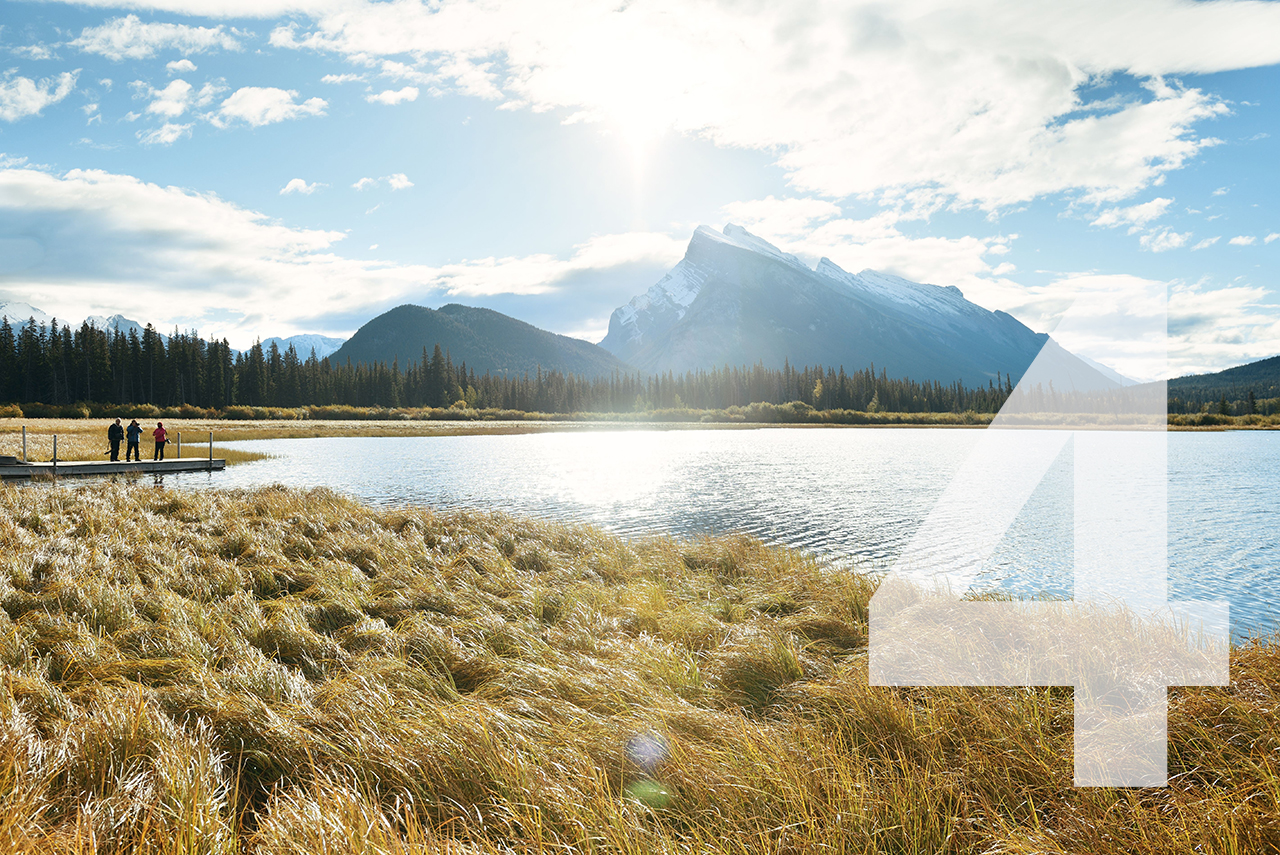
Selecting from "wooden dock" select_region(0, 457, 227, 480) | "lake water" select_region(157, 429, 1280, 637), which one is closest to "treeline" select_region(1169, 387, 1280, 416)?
"lake water" select_region(157, 429, 1280, 637)

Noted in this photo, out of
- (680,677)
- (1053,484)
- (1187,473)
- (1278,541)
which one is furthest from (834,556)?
(1187,473)

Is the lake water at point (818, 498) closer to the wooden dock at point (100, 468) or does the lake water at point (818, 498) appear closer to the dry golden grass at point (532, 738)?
the wooden dock at point (100, 468)

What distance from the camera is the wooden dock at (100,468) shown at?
26.8m

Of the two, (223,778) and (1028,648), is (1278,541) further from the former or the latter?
(223,778)

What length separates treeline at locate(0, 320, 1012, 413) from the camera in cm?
11806

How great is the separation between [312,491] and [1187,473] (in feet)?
160

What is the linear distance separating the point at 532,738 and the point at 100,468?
3509 centimetres

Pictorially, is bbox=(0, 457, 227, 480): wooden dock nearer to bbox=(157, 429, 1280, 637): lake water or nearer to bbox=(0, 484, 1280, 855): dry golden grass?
bbox=(157, 429, 1280, 637): lake water

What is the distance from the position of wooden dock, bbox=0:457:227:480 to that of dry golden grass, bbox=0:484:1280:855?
24878mm

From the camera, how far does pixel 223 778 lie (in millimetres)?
4297

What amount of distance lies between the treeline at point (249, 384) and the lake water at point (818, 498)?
106 metres

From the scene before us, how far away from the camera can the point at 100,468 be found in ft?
97.6

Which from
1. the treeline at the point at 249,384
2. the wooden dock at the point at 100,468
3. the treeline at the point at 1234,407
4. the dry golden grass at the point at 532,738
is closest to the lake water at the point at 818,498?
the wooden dock at the point at 100,468

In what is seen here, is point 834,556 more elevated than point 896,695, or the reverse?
point 896,695
